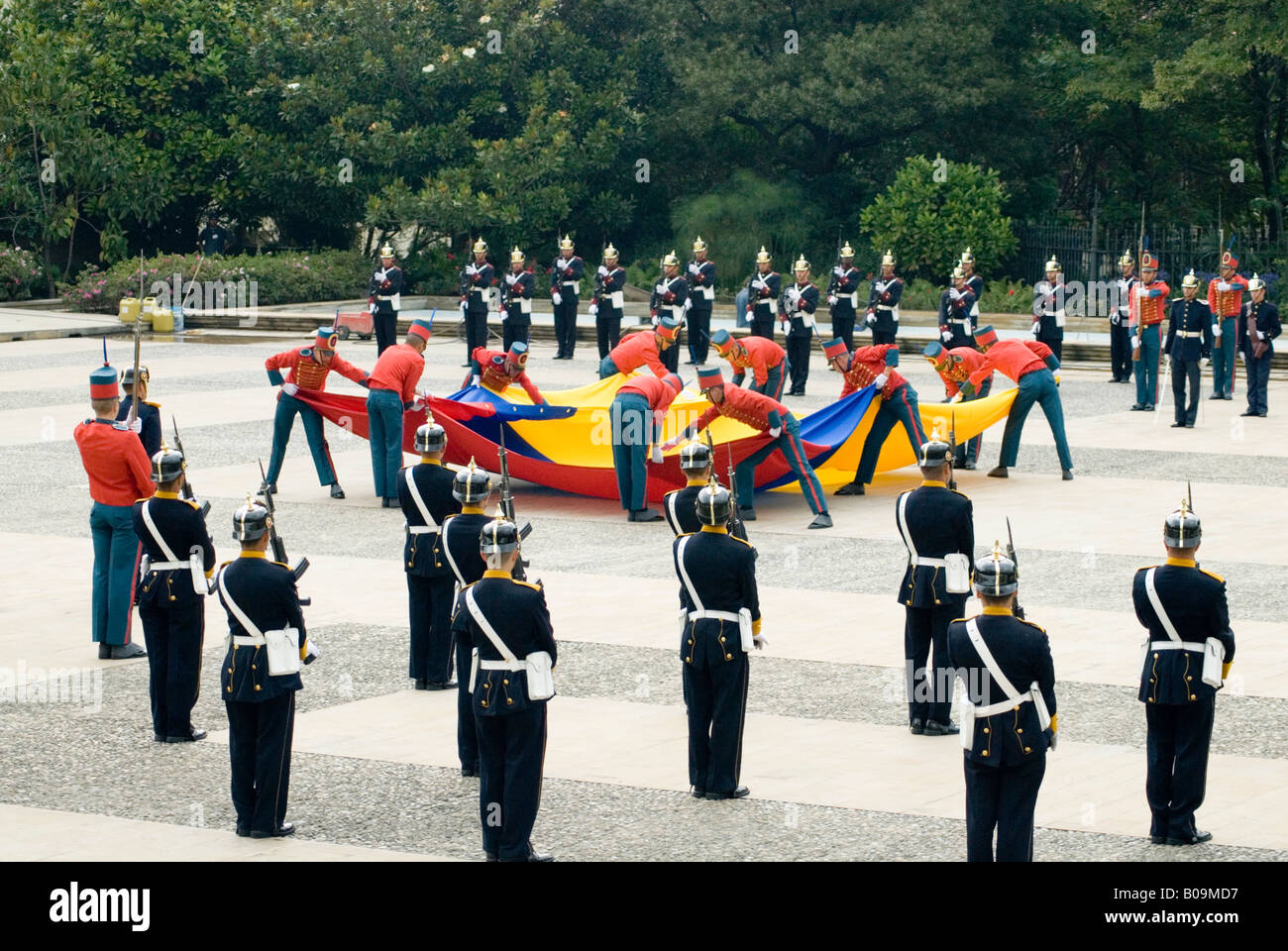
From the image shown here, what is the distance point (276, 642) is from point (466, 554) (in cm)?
178

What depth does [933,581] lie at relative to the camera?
1091 centimetres

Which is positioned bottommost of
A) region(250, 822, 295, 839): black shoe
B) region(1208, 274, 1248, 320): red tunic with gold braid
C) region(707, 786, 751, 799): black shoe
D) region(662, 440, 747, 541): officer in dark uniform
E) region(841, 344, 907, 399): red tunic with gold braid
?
region(250, 822, 295, 839): black shoe

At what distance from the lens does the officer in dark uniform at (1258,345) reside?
2356cm

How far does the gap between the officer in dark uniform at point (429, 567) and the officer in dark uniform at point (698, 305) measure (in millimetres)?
16976

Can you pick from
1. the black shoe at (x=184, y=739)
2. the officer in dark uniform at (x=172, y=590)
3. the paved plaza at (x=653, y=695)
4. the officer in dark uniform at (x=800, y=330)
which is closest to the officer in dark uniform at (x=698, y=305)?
the officer in dark uniform at (x=800, y=330)

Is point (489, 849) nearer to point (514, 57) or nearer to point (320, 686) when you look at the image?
point (320, 686)

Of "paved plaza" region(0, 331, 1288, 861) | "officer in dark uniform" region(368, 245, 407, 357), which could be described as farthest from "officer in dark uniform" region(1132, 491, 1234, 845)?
A: "officer in dark uniform" region(368, 245, 407, 357)

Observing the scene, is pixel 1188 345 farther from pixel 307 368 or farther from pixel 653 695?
pixel 653 695

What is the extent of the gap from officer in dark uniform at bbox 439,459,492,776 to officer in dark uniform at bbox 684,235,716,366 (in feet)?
58.5

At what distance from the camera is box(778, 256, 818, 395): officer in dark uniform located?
26.4 m

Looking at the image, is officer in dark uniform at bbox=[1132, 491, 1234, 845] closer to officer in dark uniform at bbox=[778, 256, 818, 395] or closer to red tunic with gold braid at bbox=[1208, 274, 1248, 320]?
red tunic with gold braid at bbox=[1208, 274, 1248, 320]

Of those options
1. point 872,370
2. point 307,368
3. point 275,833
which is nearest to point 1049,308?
point 872,370

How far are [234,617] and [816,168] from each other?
3145cm

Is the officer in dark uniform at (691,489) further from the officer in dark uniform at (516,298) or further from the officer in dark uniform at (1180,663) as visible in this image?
the officer in dark uniform at (516,298)
